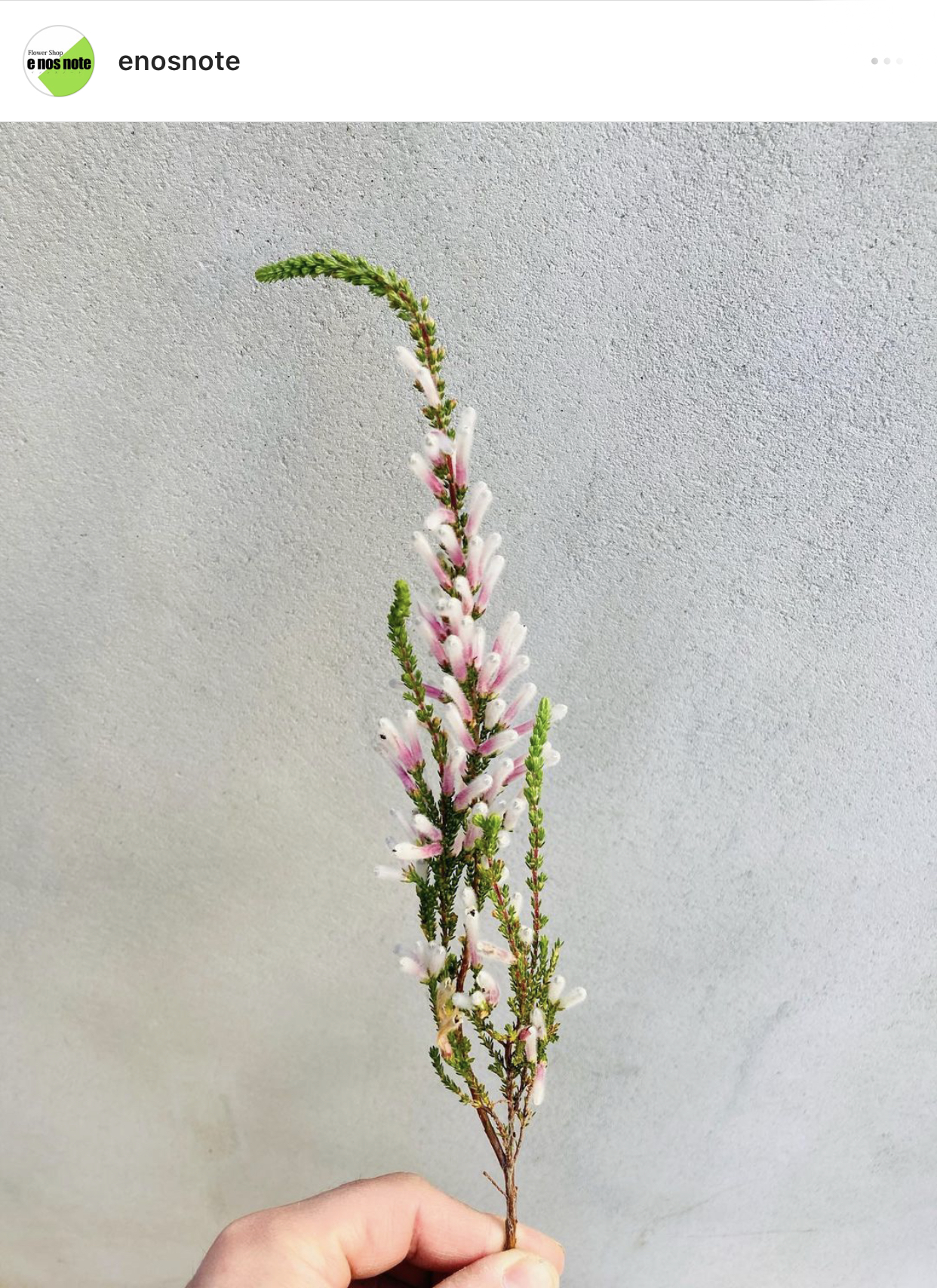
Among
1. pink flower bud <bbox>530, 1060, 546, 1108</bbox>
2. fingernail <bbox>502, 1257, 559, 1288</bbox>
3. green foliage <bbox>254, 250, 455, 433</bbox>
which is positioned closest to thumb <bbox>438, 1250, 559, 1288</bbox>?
fingernail <bbox>502, 1257, 559, 1288</bbox>

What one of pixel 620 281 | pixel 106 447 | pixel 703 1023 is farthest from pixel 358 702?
pixel 703 1023

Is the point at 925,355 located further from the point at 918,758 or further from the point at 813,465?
the point at 918,758

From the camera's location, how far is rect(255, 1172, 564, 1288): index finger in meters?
0.62

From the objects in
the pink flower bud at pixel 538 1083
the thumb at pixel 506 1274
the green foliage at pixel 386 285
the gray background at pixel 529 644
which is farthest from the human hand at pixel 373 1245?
the green foliage at pixel 386 285

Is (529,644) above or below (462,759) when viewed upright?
above

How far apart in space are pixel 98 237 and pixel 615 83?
451 millimetres

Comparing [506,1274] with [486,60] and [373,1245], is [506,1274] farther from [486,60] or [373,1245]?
[486,60]

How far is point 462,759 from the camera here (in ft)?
1.74

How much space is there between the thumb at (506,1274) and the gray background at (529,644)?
392 millimetres

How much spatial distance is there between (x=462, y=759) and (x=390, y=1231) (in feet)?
1.28

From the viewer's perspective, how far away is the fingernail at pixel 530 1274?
0.62m

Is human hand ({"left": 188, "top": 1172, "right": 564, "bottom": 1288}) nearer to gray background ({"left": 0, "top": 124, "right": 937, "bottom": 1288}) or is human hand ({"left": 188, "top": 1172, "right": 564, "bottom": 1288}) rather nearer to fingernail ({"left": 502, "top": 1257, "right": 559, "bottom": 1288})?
fingernail ({"left": 502, "top": 1257, "right": 559, "bottom": 1288})

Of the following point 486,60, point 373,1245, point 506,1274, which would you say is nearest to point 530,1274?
point 506,1274

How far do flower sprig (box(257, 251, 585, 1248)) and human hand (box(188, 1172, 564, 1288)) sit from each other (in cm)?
9
